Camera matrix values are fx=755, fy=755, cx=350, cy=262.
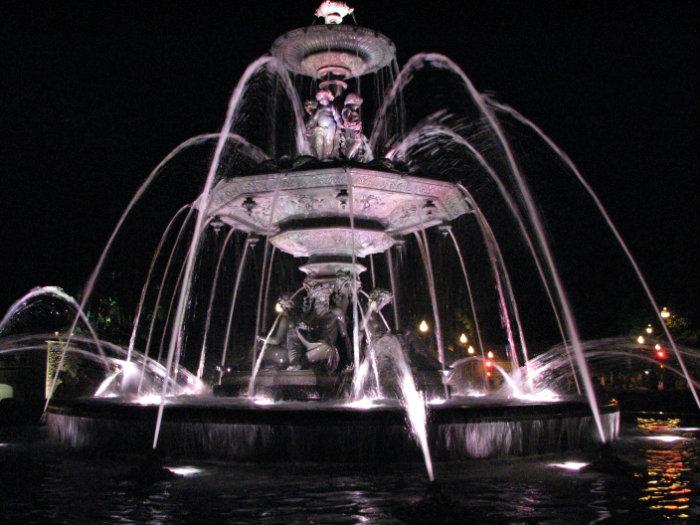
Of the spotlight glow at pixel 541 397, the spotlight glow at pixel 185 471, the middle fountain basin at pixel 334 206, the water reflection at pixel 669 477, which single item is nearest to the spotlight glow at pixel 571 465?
the water reflection at pixel 669 477

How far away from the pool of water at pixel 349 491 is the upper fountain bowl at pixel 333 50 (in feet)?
27.7

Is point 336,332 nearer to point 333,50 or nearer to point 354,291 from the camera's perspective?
point 354,291

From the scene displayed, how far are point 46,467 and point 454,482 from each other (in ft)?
15.4

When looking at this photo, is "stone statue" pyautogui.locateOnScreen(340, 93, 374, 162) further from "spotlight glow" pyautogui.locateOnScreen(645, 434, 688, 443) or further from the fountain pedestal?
"spotlight glow" pyautogui.locateOnScreen(645, 434, 688, 443)

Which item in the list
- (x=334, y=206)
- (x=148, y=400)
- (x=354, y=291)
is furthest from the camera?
(x=354, y=291)

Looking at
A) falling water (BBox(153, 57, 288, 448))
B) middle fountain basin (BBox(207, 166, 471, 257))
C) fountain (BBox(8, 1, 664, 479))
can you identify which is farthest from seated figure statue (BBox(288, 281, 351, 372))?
falling water (BBox(153, 57, 288, 448))

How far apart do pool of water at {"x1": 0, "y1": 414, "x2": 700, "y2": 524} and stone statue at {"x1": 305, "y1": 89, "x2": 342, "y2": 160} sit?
22.3ft

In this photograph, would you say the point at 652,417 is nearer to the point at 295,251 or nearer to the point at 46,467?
the point at 295,251

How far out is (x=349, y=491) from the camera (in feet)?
22.9

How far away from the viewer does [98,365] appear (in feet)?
95.7

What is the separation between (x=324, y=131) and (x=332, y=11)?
2.68 meters

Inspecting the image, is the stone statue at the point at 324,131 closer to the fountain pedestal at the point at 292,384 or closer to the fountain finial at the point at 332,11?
the fountain finial at the point at 332,11

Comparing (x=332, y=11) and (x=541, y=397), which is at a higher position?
(x=332, y=11)

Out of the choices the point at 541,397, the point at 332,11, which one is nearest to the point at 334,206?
the point at 332,11
